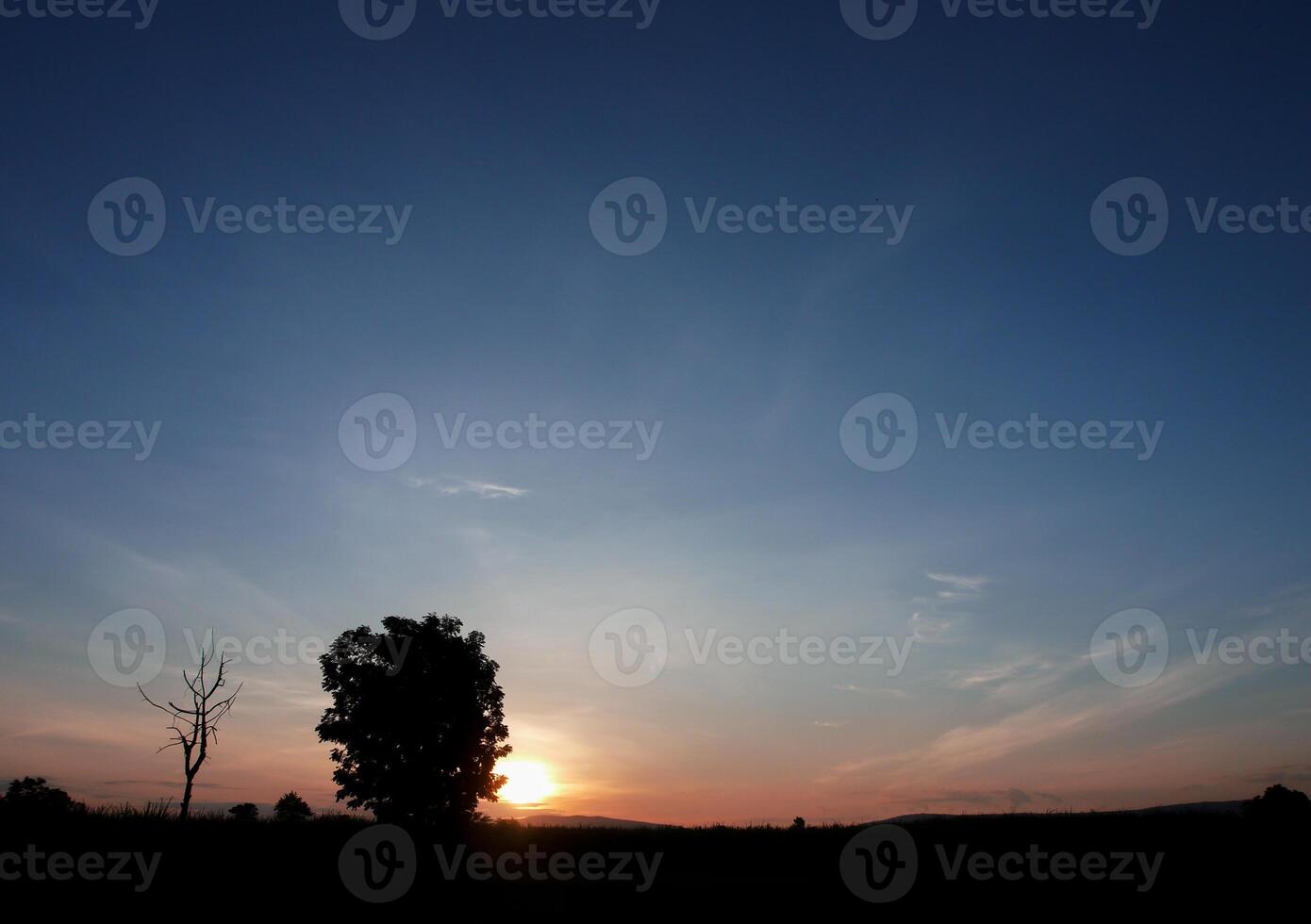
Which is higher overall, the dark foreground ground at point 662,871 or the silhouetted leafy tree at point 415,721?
the silhouetted leafy tree at point 415,721

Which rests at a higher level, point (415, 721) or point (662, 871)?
point (415, 721)

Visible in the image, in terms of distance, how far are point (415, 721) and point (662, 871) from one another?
2141 centimetres

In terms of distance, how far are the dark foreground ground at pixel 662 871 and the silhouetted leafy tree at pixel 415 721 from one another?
11409 mm

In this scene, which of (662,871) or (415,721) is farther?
(415,721)

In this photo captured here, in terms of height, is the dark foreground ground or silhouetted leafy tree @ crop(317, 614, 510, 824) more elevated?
silhouetted leafy tree @ crop(317, 614, 510, 824)

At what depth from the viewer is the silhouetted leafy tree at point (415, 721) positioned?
52.2 m

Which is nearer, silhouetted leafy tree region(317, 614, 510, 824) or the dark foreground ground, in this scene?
the dark foreground ground

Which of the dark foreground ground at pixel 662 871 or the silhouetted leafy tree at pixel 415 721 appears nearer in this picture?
the dark foreground ground at pixel 662 871

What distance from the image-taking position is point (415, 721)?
176 feet

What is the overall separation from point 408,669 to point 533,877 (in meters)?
Result: 22.1

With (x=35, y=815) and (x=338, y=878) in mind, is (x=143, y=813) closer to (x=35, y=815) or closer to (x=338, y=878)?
(x=35, y=815)

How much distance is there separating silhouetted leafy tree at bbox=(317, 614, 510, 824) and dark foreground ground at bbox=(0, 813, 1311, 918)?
11.4m

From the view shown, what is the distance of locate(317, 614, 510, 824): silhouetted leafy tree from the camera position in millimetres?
52156

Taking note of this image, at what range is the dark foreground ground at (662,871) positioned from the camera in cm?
2978
